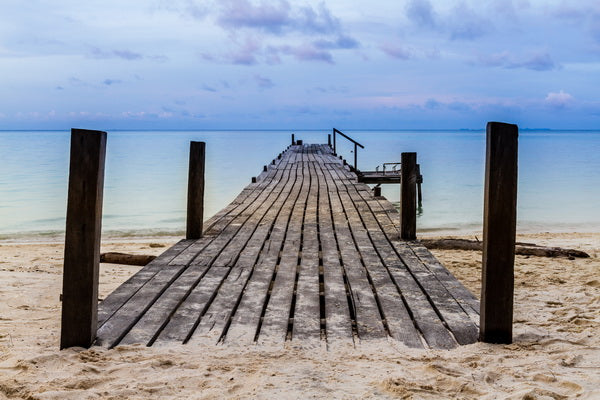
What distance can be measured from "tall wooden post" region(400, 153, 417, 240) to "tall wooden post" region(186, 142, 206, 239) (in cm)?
234

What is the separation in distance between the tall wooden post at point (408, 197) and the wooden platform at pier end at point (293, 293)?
22cm

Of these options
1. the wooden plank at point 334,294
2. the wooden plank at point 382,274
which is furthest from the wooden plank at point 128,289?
the wooden plank at point 382,274

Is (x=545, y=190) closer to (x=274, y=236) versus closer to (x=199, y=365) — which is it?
(x=274, y=236)

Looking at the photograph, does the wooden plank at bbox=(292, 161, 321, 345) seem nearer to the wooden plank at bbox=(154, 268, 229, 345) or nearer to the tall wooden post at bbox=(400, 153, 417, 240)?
the wooden plank at bbox=(154, 268, 229, 345)

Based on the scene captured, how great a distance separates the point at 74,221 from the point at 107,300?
42.2 inches

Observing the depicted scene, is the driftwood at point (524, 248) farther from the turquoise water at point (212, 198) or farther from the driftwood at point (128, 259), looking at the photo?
the turquoise water at point (212, 198)

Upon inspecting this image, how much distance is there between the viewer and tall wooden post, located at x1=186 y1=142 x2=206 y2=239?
664 cm

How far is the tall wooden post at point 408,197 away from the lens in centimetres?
647

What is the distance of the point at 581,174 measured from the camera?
132ft

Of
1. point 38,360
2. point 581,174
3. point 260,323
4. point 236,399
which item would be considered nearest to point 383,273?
point 260,323

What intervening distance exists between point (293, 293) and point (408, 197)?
8.94 ft

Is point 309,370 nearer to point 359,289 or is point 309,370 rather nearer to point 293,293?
point 293,293

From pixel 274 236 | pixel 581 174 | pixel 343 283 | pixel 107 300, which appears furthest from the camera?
pixel 581 174

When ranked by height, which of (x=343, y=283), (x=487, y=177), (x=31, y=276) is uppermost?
(x=487, y=177)
